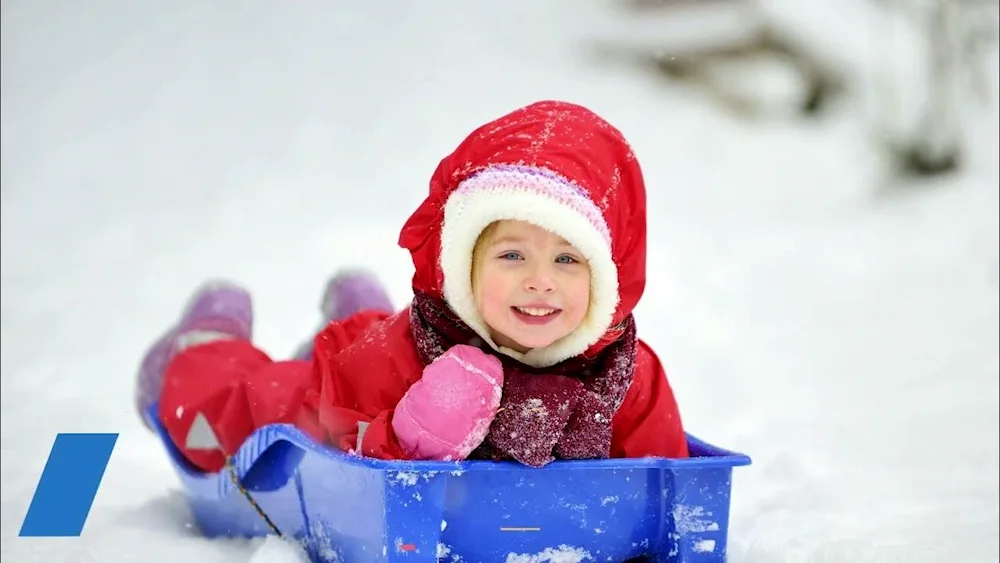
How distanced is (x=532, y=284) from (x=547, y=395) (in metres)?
0.16

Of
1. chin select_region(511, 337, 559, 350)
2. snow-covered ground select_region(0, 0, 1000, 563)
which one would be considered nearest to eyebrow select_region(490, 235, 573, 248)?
chin select_region(511, 337, 559, 350)

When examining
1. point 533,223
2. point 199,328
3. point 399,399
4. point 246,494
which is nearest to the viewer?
point 533,223

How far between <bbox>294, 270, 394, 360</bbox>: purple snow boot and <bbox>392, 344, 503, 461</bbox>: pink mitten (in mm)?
1080

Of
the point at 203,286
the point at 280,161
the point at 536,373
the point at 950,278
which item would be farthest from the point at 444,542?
the point at 280,161

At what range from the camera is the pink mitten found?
142cm

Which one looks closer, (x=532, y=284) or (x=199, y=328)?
(x=532, y=284)

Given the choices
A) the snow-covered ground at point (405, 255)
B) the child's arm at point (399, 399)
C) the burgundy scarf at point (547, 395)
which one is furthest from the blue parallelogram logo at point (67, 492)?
the burgundy scarf at point (547, 395)

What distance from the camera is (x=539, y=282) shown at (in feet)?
4.92

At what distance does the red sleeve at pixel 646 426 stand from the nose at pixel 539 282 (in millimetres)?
272

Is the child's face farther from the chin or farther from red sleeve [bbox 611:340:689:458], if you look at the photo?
red sleeve [bbox 611:340:689:458]

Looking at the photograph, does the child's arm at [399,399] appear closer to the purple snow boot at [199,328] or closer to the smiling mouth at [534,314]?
the smiling mouth at [534,314]

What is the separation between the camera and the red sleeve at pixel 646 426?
1664 mm

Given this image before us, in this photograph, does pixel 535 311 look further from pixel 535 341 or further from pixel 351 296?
pixel 351 296

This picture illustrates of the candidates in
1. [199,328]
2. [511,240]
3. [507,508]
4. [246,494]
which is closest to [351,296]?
[199,328]
